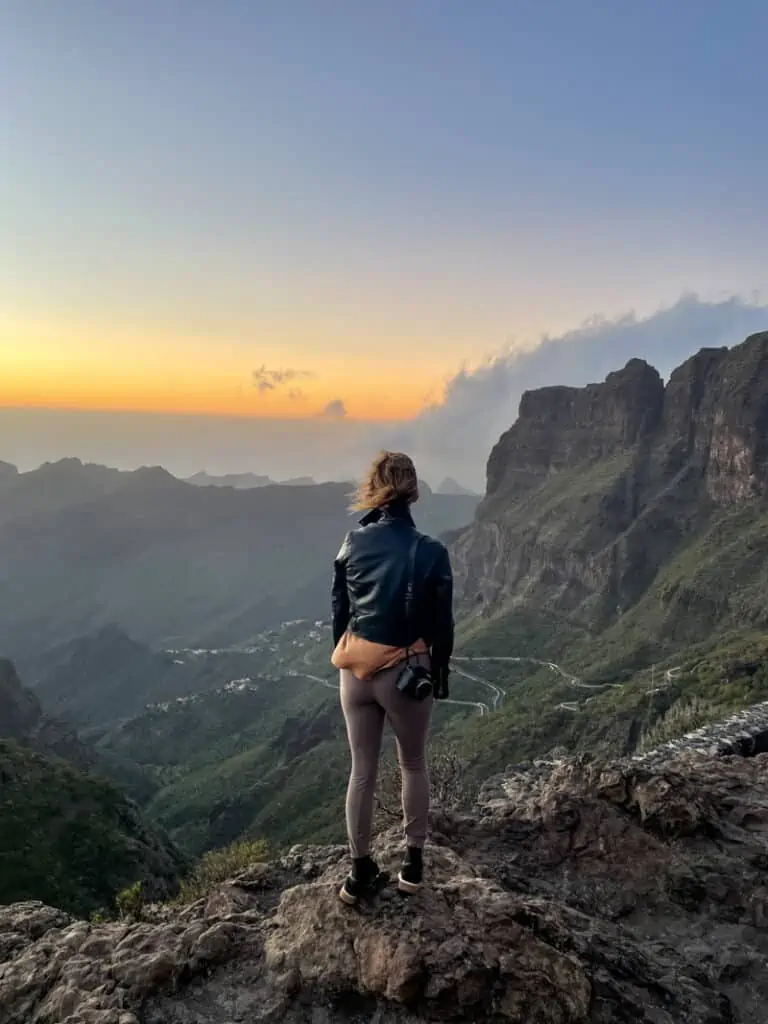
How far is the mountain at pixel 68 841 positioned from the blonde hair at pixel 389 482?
24622 mm

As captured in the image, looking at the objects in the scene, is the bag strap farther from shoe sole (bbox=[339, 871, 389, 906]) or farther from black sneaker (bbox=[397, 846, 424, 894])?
shoe sole (bbox=[339, 871, 389, 906])

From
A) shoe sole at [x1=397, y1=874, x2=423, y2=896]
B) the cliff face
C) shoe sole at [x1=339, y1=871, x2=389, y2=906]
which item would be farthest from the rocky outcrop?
shoe sole at [x1=397, y1=874, x2=423, y2=896]

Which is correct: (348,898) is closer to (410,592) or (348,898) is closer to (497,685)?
(410,592)

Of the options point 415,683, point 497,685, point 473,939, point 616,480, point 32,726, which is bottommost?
point 32,726

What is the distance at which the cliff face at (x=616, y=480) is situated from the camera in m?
86.0

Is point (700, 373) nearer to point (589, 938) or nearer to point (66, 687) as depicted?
point (589, 938)

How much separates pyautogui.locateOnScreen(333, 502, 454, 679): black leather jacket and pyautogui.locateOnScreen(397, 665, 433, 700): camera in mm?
185

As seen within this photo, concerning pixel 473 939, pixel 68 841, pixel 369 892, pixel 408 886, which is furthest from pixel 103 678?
pixel 473 939

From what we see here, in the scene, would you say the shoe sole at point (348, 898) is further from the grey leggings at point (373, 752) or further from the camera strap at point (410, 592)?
the camera strap at point (410, 592)

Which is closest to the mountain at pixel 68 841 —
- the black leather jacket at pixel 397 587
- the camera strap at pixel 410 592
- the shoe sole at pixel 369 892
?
the shoe sole at pixel 369 892

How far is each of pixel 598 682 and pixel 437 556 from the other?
204ft

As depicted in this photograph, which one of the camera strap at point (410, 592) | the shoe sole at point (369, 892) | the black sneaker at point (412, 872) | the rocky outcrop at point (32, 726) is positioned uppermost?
the camera strap at point (410, 592)

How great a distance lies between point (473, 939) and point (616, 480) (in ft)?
329

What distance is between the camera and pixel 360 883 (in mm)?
4844
